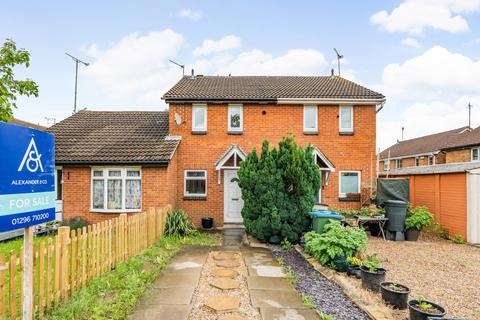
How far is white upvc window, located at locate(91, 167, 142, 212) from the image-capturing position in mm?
11695

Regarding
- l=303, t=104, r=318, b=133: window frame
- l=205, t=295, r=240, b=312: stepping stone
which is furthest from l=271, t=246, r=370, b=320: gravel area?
l=303, t=104, r=318, b=133: window frame

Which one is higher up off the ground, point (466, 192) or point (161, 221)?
point (466, 192)

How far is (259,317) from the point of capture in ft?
14.3

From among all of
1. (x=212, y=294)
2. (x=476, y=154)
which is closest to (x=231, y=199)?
(x=212, y=294)

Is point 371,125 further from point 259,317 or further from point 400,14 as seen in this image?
point 259,317

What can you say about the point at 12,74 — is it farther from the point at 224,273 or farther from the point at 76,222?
the point at 224,273

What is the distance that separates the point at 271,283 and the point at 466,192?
8570mm

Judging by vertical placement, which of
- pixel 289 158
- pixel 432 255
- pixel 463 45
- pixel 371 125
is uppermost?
pixel 463 45

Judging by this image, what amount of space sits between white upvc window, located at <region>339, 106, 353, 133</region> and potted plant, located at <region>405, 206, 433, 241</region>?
476 cm

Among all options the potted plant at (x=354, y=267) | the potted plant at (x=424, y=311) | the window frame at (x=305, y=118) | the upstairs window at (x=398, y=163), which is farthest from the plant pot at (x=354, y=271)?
the upstairs window at (x=398, y=163)

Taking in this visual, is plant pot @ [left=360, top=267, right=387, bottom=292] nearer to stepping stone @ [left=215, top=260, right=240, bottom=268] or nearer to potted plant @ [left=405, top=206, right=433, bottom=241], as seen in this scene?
stepping stone @ [left=215, top=260, right=240, bottom=268]

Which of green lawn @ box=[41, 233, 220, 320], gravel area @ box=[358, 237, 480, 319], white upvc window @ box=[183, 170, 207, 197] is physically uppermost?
white upvc window @ box=[183, 170, 207, 197]

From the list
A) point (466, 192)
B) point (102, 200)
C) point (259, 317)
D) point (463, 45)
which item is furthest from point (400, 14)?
point (102, 200)

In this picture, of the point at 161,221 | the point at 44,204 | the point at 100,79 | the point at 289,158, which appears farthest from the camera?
the point at 100,79
